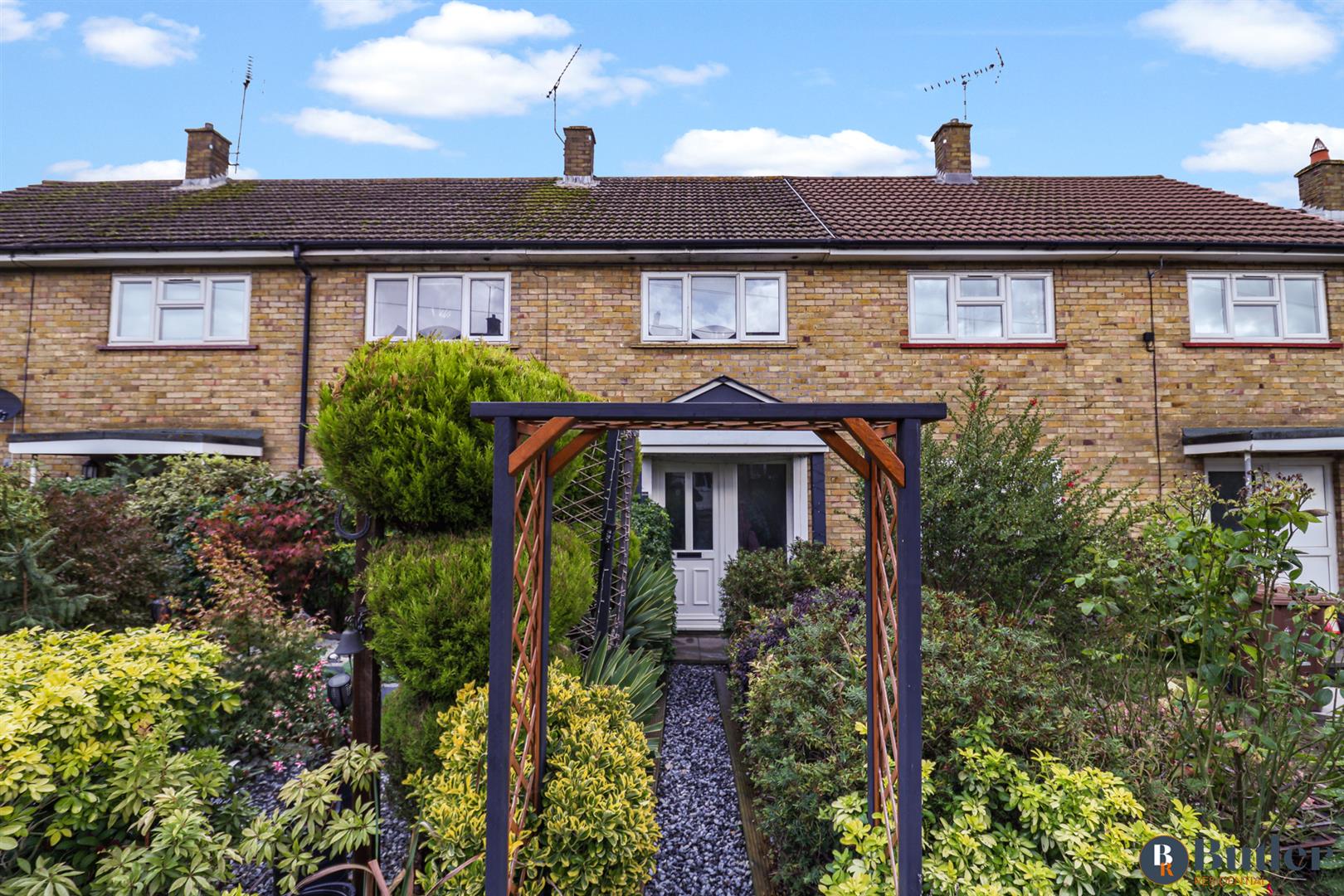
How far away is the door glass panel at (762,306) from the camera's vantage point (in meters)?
9.70

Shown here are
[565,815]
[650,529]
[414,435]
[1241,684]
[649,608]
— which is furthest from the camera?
[650,529]

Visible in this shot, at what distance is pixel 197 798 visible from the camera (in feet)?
8.60

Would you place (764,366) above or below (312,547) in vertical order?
above

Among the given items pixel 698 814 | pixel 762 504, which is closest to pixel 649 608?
pixel 698 814

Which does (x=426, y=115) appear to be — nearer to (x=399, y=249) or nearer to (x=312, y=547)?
(x=399, y=249)

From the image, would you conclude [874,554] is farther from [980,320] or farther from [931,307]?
[980,320]

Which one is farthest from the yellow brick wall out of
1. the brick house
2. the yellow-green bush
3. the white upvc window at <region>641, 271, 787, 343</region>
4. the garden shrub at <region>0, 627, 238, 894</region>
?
the garden shrub at <region>0, 627, 238, 894</region>

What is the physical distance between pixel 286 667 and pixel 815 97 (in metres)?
10.4

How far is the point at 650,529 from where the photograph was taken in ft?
25.1

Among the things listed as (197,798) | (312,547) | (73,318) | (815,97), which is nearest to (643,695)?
(197,798)

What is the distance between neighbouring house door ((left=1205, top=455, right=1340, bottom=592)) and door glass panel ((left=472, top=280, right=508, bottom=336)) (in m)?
10.6

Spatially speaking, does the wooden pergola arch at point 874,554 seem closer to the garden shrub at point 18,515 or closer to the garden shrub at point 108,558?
the garden shrub at point 108,558

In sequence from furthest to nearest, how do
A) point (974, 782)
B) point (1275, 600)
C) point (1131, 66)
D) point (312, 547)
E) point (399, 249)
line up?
point (399, 249) → point (1131, 66) → point (1275, 600) → point (312, 547) → point (974, 782)

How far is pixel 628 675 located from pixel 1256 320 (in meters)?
10.9
